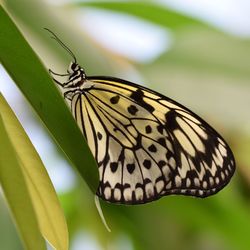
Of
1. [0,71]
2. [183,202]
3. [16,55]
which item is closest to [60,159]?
[183,202]

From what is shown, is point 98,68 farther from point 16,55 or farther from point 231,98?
point 16,55

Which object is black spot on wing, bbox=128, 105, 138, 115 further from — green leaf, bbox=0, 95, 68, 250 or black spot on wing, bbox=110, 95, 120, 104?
green leaf, bbox=0, 95, 68, 250

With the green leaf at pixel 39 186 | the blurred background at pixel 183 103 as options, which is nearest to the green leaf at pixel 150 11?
the blurred background at pixel 183 103

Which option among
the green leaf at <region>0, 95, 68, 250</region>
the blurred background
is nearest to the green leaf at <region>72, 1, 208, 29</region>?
the blurred background

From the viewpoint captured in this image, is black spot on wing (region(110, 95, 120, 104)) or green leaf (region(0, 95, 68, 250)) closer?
green leaf (region(0, 95, 68, 250))

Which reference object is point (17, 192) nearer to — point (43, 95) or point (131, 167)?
point (43, 95)

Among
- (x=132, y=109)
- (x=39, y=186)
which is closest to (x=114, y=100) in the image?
(x=132, y=109)
